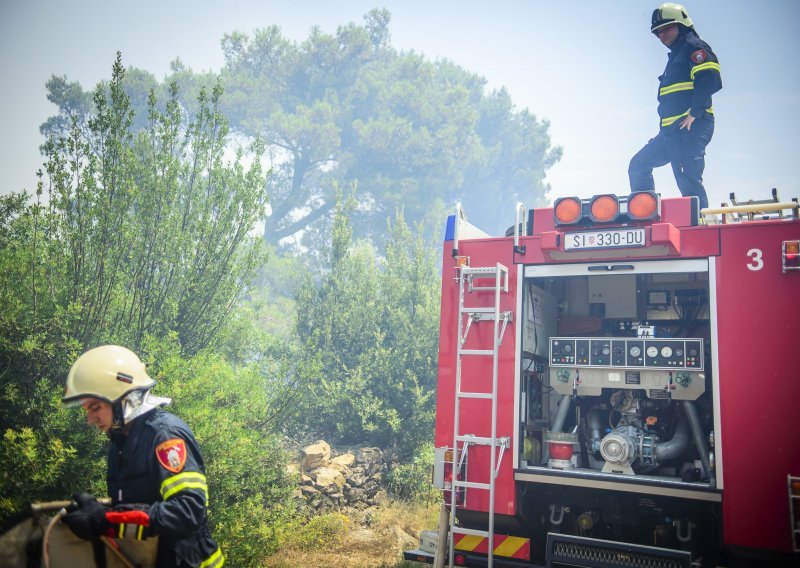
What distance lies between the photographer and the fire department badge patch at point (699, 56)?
668cm

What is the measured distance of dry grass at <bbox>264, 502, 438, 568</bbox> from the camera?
25.8 feet

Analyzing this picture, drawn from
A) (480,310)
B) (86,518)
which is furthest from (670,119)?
(86,518)

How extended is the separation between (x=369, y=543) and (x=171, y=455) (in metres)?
6.24

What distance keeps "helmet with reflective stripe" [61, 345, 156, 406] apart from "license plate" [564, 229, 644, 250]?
346 centimetres

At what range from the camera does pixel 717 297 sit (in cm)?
499

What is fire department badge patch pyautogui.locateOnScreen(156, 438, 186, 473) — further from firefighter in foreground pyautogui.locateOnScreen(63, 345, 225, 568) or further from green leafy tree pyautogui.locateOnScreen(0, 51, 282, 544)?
green leafy tree pyautogui.locateOnScreen(0, 51, 282, 544)

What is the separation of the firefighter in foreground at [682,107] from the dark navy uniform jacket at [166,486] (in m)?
5.35

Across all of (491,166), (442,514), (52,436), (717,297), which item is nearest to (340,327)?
(52,436)

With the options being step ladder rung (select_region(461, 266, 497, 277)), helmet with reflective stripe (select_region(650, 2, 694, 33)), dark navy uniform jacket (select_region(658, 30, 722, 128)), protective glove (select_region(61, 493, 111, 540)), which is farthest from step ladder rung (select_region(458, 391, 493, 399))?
helmet with reflective stripe (select_region(650, 2, 694, 33))

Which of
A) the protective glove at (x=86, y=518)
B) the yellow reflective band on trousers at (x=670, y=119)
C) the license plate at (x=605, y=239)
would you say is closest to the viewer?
the protective glove at (x=86, y=518)

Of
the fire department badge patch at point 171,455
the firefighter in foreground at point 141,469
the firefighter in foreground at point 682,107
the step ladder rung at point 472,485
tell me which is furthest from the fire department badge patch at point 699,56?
the fire department badge patch at point 171,455

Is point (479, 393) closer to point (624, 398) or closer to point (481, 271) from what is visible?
point (481, 271)

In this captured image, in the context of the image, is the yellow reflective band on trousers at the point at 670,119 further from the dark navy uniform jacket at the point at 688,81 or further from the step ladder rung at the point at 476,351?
the step ladder rung at the point at 476,351

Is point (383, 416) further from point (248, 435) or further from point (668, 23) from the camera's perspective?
point (668, 23)
